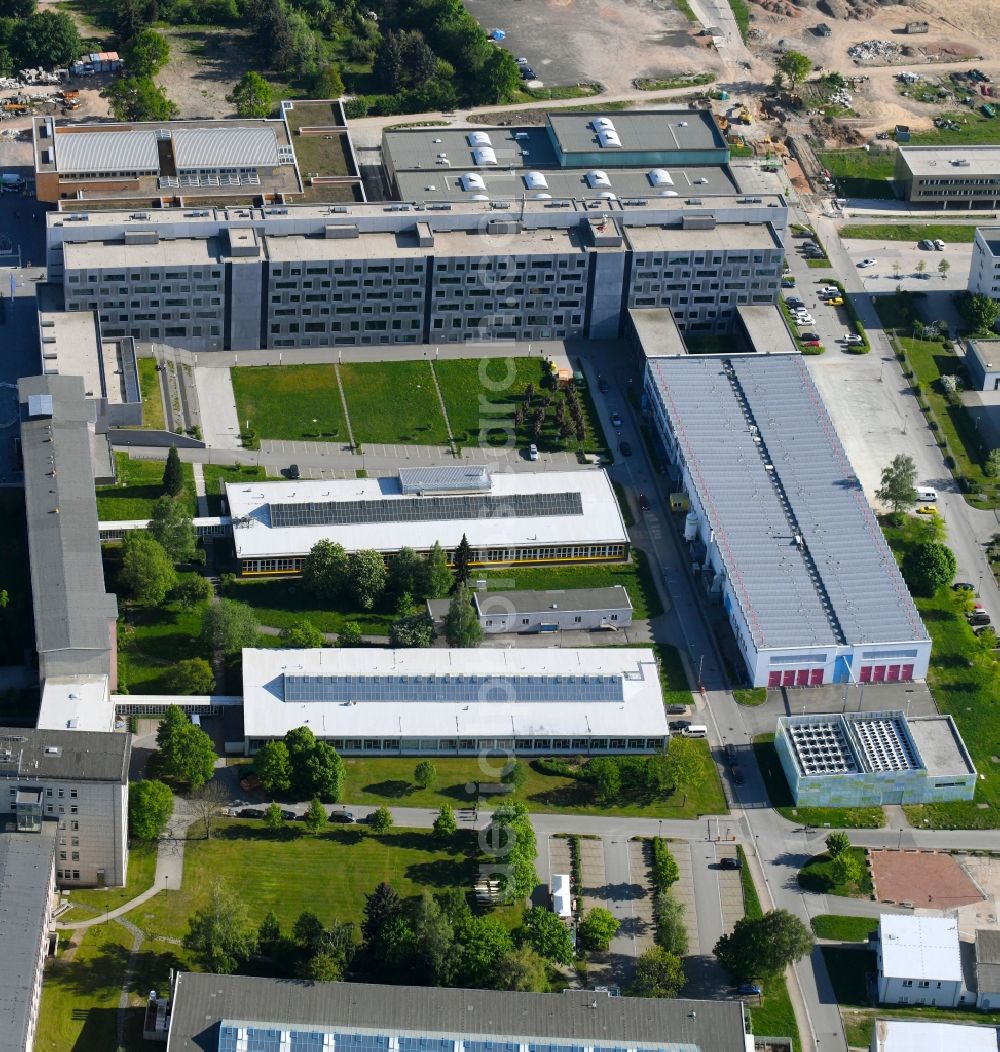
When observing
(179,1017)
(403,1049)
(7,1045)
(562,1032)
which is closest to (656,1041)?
(562,1032)

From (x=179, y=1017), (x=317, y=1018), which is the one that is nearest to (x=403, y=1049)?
(x=317, y=1018)

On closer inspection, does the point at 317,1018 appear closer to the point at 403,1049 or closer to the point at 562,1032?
the point at 403,1049

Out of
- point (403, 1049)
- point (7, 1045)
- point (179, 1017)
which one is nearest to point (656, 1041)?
point (403, 1049)

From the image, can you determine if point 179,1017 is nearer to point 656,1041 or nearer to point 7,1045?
point 7,1045

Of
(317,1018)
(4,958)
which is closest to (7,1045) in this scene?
(4,958)

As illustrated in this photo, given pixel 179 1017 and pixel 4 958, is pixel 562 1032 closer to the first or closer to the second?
pixel 179 1017

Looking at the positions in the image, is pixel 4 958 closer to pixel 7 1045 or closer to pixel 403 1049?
pixel 7 1045
